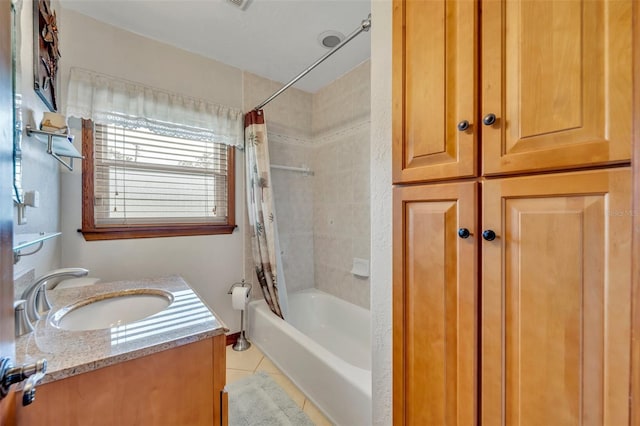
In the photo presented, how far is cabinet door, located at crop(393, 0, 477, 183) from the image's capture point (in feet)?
2.17

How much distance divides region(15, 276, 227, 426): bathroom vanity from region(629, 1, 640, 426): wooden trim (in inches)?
40.2

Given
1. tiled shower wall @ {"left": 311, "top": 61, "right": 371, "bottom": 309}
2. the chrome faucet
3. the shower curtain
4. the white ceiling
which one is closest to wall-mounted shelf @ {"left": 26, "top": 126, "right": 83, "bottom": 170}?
the chrome faucet

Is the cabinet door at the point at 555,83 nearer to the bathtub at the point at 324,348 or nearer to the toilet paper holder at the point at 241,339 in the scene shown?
the bathtub at the point at 324,348

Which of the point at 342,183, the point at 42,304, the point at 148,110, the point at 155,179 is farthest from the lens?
the point at 342,183

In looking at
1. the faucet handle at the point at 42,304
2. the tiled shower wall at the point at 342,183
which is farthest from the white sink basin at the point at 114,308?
the tiled shower wall at the point at 342,183

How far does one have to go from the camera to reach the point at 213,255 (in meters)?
2.17

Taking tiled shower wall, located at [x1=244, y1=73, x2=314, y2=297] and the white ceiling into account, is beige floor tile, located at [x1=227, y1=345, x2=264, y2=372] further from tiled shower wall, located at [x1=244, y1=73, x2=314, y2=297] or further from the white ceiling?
the white ceiling

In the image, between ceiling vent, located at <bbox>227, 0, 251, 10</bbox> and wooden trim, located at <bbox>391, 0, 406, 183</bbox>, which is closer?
wooden trim, located at <bbox>391, 0, 406, 183</bbox>

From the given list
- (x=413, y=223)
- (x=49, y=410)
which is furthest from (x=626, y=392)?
(x=49, y=410)

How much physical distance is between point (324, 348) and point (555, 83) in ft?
5.64

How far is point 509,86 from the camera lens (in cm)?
60

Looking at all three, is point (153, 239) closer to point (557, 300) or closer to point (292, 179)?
point (292, 179)

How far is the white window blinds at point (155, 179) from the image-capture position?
1.76 m

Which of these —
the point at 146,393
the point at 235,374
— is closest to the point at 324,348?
A: the point at 235,374
